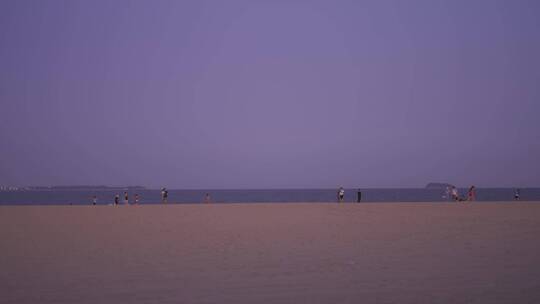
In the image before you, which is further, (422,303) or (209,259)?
(209,259)

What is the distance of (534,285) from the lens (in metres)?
8.31

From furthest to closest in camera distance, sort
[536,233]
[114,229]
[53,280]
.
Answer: [114,229], [536,233], [53,280]

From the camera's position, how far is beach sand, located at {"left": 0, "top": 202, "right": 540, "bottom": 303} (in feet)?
25.8

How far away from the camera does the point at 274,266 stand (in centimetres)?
1054

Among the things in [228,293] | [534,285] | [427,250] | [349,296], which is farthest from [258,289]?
[427,250]

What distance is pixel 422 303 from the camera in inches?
287

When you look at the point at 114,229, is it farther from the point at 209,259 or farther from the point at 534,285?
the point at 534,285

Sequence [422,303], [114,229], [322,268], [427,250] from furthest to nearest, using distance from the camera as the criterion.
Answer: [114,229] → [427,250] → [322,268] → [422,303]

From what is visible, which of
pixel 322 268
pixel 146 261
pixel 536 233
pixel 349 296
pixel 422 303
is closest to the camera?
pixel 422 303

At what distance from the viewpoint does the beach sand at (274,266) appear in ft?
Result: 25.8

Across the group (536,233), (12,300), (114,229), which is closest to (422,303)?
(12,300)

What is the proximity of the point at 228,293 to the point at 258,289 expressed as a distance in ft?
1.76

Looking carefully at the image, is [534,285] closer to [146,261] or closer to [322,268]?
[322,268]

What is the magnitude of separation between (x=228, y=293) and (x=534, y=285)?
4.98m
